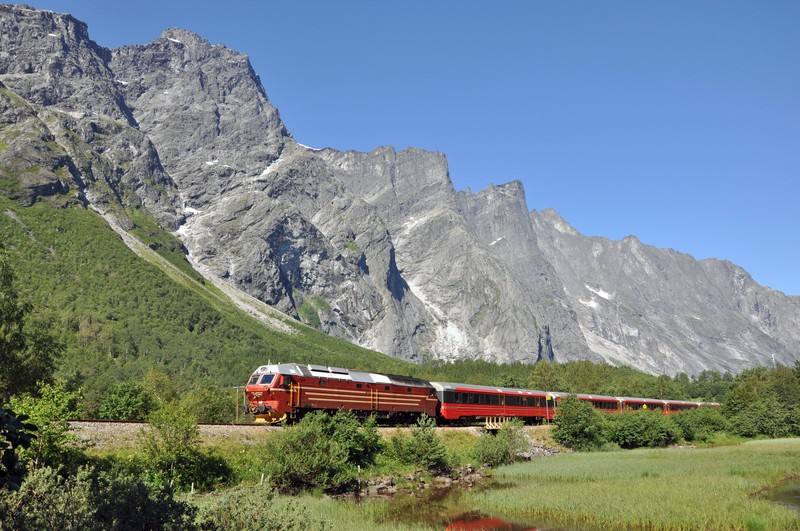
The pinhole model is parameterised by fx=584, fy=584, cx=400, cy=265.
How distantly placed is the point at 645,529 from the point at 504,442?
3295 cm

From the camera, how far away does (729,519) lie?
2928 centimetres

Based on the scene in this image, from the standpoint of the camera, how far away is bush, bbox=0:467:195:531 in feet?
36.7

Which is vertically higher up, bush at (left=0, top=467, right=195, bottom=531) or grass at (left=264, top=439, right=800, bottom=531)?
bush at (left=0, top=467, right=195, bottom=531)

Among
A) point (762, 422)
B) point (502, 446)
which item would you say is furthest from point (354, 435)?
point (762, 422)

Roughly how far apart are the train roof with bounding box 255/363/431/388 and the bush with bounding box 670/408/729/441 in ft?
178

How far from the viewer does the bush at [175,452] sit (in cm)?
3572

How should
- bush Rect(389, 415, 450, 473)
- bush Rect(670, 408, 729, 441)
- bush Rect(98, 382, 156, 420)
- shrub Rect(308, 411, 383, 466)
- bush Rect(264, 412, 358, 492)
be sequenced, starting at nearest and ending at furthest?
1. bush Rect(264, 412, 358, 492)
2. shrub Rect(308, 411, 383, 466)
3. bush Rect(389, 415, 450, 473)
4. bush Rect(98, 382, 156, 420)
5. bush Rect(670, 408, 729, 441)

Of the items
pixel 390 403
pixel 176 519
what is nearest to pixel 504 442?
pixel 390 403

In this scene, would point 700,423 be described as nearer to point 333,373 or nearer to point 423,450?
point 423,450

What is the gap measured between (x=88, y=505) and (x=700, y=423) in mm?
109863

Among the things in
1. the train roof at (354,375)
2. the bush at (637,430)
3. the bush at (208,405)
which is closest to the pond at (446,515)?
the train roof at (354,375)

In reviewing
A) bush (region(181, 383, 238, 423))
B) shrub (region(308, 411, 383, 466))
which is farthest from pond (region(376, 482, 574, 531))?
bush (region(181, 383, 238, 423))

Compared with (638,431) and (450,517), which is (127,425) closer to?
(450,517)

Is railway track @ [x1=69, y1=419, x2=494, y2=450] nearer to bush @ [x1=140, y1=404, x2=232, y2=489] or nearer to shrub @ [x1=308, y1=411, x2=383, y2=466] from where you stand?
bush @ [x1=140, y1=404, x2=232, y2=489]
